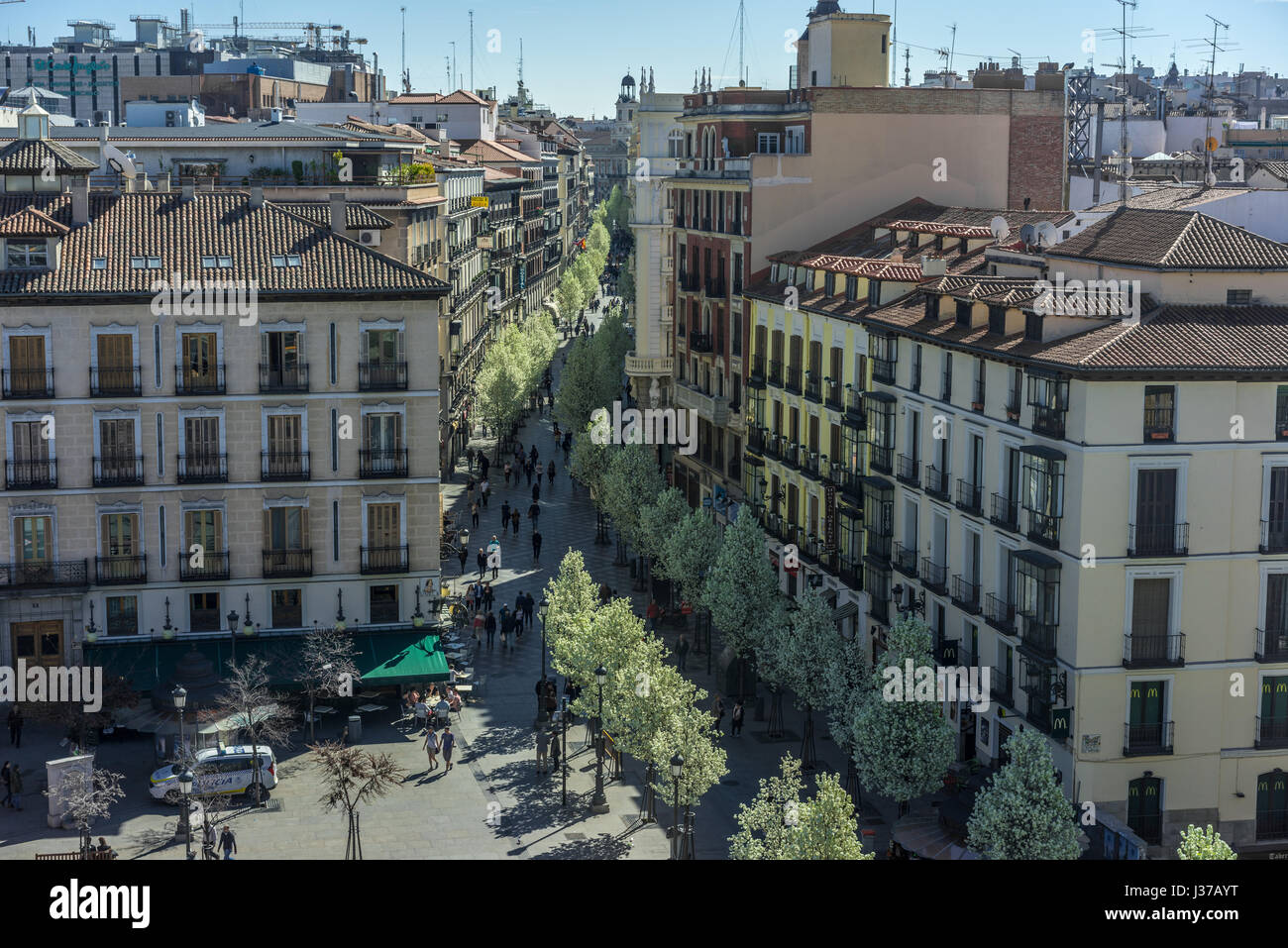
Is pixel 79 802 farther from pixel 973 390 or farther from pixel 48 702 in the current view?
pixel 973 390

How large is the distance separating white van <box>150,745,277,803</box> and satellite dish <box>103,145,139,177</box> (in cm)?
2781

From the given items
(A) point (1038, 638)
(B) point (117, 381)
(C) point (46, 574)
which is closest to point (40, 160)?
(B) point (117, 381)

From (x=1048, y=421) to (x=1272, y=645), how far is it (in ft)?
23.2

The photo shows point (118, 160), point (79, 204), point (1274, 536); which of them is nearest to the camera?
point (1274, 536)

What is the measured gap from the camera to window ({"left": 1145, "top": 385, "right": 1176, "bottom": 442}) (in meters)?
37.1

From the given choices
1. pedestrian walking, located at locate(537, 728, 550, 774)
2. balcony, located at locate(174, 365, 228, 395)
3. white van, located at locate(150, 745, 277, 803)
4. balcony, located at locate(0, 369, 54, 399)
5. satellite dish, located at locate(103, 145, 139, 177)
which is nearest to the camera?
white van, located at locate(150, 745, 277, 803)

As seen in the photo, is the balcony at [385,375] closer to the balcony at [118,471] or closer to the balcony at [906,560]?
the balcony at [118,471]

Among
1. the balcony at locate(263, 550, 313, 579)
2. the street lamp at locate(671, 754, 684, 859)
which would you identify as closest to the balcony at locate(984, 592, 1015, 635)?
the street lamp at locate(671, 754, 684, 859)

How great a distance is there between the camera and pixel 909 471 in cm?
4809

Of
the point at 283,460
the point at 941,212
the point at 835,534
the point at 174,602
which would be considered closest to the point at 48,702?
the point at 174,602

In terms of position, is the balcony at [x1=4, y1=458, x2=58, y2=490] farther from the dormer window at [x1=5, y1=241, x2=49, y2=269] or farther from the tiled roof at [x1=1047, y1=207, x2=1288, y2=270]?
the tiled roof at [x1=1047, y1=207, x2=1288, y2=270]

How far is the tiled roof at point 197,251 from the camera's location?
159 feet

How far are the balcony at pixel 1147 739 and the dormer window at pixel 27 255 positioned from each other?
106 ft

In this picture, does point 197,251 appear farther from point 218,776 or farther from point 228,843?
point 228,843
